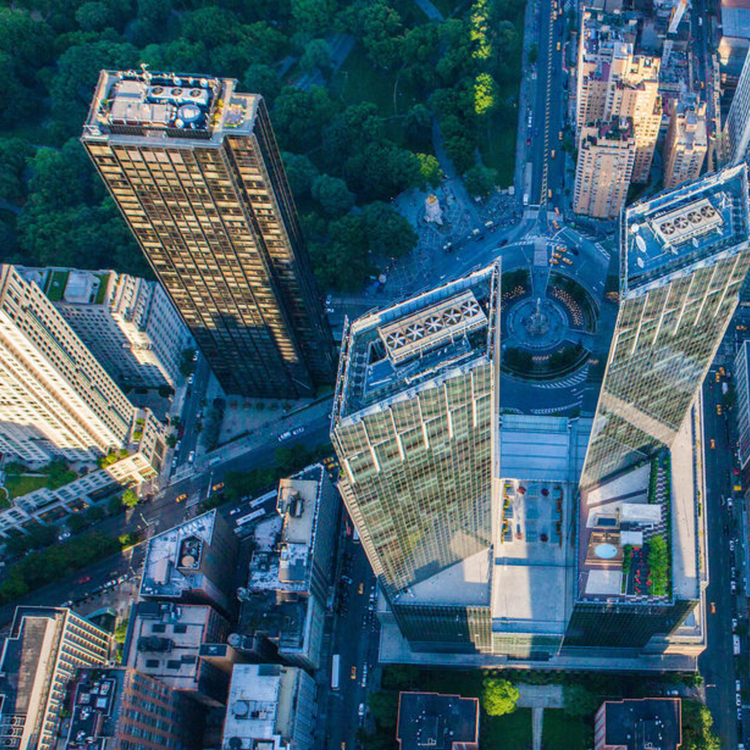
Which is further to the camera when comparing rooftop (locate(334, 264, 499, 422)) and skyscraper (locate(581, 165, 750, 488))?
skyscraper (locate(581, 165, 750, 488))

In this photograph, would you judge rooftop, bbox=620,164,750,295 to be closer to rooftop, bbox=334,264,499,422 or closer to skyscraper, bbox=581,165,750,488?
skyscraper, bbox=581,165,750,488

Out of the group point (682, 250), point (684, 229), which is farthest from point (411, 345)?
point (684, 229)

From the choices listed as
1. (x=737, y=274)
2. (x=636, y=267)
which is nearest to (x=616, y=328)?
(x=636, y=267)

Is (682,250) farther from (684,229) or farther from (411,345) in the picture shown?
(411,345)

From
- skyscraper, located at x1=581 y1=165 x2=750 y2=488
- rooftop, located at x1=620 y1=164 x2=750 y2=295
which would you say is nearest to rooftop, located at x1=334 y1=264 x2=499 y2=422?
skyscraper, located at x1=581 y1=165 x2=750 y2=488

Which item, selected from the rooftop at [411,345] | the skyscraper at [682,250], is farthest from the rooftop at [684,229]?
the rooftop at [411,345]

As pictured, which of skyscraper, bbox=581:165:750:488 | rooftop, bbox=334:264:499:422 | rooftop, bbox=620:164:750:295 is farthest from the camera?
rooftop, bbox=620:164:750:295

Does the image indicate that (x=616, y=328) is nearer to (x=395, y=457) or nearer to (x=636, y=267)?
(x=636, y=267)
